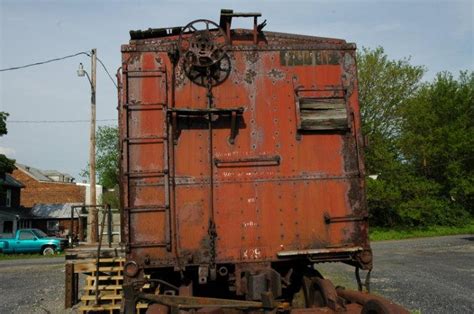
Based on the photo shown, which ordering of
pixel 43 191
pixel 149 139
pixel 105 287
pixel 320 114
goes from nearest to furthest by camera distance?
1. pixel 149 139
2. pixel 320 114
3. pixel 105 287
4. pixel 43 191

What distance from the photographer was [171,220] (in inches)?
209

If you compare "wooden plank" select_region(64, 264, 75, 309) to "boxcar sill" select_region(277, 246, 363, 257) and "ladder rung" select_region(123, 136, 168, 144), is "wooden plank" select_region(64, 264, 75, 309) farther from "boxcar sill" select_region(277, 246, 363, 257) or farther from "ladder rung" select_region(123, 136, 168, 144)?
"boxcar sill" select_region(277, 246, 363, 257)

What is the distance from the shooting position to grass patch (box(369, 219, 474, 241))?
33.5 meters

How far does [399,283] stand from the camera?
1232cm

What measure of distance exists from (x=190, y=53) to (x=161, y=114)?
79cm

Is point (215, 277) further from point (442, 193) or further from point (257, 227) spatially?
point (442, 193)

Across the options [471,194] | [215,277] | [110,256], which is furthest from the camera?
[471,194]

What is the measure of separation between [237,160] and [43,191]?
57.4m

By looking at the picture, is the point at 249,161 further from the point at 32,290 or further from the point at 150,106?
the point at 32,290

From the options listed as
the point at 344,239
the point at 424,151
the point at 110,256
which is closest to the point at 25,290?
the point at 110,256

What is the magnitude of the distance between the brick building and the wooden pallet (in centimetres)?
5092

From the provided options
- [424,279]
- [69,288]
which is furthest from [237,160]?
[424,279]

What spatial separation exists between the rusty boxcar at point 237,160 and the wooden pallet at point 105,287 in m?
4.05

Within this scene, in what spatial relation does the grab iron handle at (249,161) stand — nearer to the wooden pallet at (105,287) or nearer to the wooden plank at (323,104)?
the wooden plank at (323,104)
